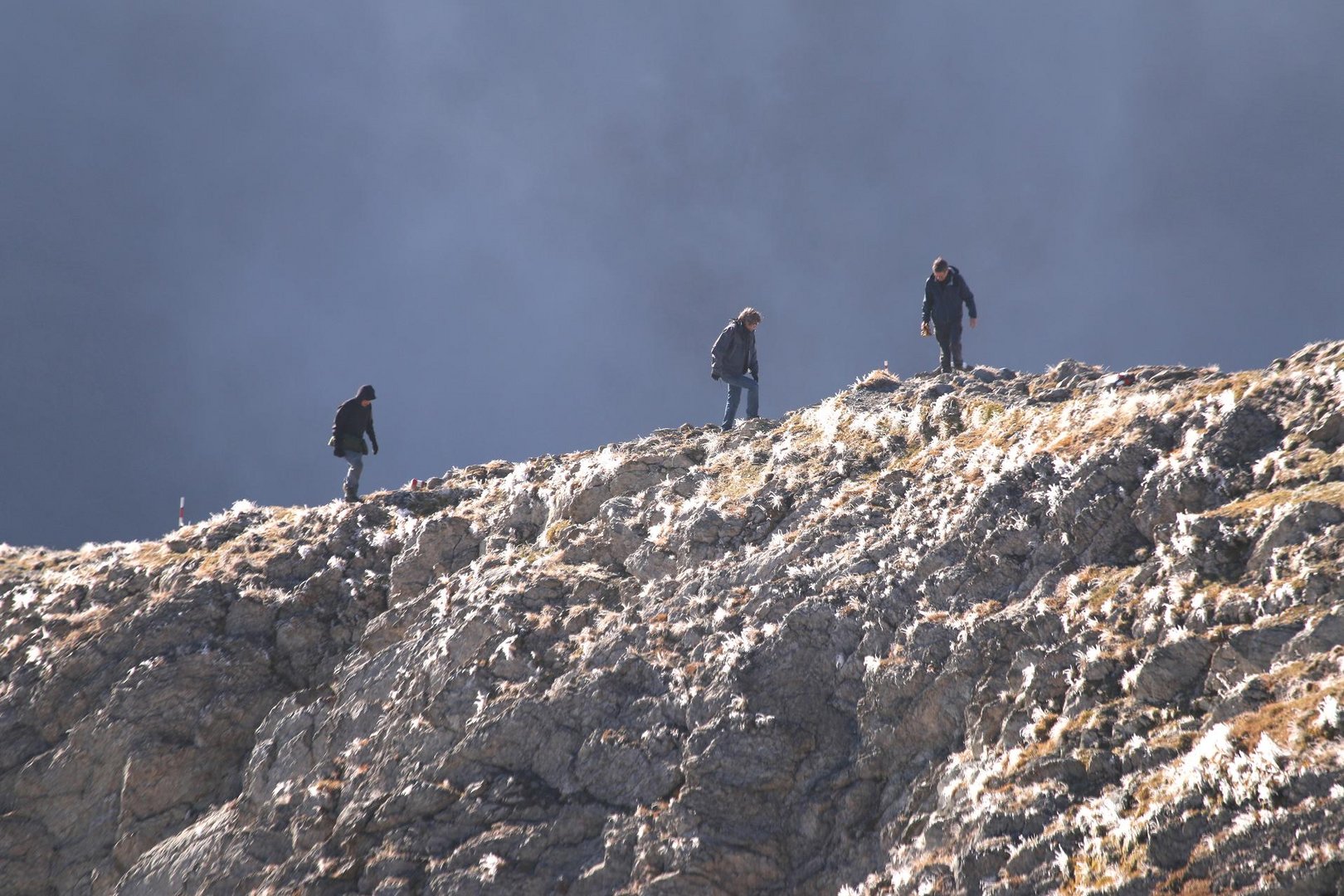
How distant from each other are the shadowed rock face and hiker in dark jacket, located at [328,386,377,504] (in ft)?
8.78

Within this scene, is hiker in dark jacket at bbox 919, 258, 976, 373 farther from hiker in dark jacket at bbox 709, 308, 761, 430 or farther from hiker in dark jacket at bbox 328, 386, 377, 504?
hiker in dark jacket at bbox 328, 386, 377, 504

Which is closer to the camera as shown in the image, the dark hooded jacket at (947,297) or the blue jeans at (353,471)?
the dark hooded jacket at (947,297)

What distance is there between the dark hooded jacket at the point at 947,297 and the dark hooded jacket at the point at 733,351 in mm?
4244

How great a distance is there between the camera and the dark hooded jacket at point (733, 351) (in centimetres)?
2278

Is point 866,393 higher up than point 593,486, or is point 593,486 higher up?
point 866,393

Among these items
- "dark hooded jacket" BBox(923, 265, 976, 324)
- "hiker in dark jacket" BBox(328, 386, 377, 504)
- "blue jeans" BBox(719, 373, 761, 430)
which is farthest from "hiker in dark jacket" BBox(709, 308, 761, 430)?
"hiker in dark jacket" BBox(328, 386, 377, 504)

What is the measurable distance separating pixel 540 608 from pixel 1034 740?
29.8 feet

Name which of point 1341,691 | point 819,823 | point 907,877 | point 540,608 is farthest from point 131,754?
point 1341,691

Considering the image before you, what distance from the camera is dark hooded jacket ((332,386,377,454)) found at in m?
25.2

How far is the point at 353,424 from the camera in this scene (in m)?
25.2

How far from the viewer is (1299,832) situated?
8070mm

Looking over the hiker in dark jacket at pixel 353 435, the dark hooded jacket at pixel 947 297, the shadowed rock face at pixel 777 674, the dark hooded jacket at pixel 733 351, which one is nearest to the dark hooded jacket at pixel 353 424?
the hiker in dark jacket at pixel 353 435

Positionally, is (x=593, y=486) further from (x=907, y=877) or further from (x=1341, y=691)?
(x=1341, y=691)

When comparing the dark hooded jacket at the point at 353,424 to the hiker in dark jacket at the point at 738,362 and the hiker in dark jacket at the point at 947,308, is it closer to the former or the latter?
the hiker in dark jacket at the point at 738,362
